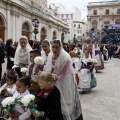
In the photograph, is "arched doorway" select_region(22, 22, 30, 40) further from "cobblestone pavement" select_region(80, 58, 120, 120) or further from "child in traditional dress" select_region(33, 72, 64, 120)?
"child in traditional dress" select_region(33, 72, 64, 120)

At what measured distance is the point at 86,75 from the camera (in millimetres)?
6504

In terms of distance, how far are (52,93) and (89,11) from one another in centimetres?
5730

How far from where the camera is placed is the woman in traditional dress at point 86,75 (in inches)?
254

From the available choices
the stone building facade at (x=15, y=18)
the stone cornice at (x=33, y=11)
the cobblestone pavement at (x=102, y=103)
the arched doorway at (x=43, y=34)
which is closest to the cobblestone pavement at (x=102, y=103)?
the cobblestone pavement at (x=102, y=103)

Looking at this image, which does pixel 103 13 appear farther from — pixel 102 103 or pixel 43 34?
pixel 102 103

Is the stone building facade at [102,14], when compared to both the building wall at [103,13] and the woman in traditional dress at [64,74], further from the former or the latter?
the woman in traditional dress at [64,74]

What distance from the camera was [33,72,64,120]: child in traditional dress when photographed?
2.75 meters

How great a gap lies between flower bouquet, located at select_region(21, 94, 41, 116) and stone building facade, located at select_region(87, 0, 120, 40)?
53088 millimetres

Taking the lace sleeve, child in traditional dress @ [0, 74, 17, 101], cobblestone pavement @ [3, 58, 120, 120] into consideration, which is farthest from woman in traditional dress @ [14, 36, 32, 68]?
cobblestone pavement @ [3, 58, 120, 120]

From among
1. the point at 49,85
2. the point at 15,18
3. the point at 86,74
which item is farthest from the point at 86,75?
the point at 15,18

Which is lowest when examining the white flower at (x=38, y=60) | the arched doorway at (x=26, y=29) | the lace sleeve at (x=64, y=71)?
the lace sleeve at (x=64, y=71)

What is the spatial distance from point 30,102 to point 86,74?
13.1 ft

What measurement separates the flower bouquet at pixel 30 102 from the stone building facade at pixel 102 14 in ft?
174

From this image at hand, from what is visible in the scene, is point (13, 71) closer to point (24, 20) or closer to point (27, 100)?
point (27, 100)
